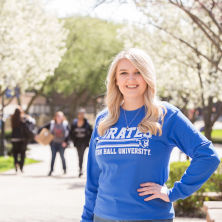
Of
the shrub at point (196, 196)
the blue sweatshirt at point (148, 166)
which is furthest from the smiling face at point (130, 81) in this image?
the shrub at point (196, 196)

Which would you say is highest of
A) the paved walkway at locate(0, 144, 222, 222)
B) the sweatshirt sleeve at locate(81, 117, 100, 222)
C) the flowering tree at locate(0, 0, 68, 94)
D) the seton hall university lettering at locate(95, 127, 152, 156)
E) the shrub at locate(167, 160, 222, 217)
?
the flowering tree at locate(0, 0, 68, 94)

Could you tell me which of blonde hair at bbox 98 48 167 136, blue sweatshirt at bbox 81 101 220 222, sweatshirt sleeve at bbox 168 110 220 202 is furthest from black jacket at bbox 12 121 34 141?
sweatshirt sleeve at bbox 168 110 220 202

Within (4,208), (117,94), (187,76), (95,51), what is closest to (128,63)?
(117,94)

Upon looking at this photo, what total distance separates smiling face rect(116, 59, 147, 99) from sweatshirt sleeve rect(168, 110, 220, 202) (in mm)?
283

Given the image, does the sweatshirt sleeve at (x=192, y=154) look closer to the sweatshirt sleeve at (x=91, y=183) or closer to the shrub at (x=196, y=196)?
the sweatshirt sleeve at (x=91, y=183)

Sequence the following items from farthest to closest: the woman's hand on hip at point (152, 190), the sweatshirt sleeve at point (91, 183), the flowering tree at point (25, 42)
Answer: the flowering tree at point (25, 42) < the sweatshirt sleeve at point (91, 183) < the woman's hand on hip at point (152, 190)

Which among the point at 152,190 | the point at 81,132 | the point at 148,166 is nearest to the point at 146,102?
the point at 148,166

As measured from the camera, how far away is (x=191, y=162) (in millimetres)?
3156

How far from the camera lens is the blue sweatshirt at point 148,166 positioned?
10.3 feet

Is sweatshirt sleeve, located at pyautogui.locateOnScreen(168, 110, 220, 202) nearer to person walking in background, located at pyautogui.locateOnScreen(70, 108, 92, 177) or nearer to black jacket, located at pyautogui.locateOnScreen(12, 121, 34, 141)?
person walking in background, located at pyautogui.locateOnScreen(70, 108, 92, 177)

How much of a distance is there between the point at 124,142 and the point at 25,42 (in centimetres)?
2019

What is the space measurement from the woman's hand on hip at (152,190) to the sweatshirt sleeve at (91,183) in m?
0.48

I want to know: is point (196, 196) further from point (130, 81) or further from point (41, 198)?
point (130, 81)

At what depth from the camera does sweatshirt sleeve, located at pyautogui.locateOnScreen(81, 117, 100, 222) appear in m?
3.52
